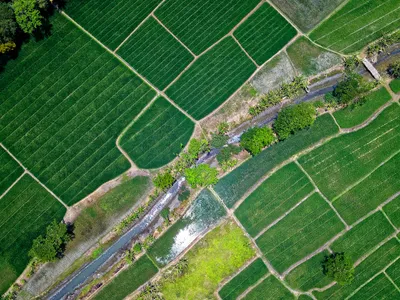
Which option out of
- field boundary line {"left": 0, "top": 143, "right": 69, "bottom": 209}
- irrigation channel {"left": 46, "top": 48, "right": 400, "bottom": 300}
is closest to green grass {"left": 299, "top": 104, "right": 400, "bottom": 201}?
irrigation channel {"left": 46, "top": 48, "right": 400, "bottom": 300}

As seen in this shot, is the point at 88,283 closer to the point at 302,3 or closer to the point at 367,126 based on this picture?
the point at 367,126

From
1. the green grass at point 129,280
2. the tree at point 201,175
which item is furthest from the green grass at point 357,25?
the green grass at point 129,280

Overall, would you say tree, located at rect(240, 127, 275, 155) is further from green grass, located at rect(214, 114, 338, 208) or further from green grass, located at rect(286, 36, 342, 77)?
green grass, located at rect(286, 36, 342, 77)

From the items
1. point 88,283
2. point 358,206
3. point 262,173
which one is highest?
point 88,283

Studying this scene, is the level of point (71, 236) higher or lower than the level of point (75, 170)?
lower

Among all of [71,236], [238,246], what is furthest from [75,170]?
[238,246]

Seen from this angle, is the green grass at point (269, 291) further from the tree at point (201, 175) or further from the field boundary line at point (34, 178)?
the field boundary line at point (34, 178)
